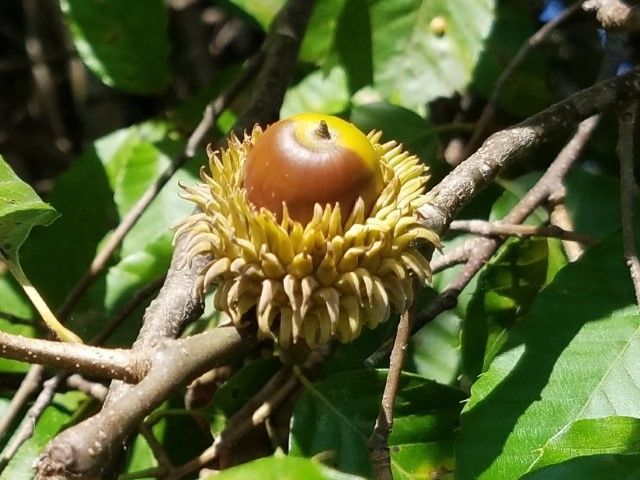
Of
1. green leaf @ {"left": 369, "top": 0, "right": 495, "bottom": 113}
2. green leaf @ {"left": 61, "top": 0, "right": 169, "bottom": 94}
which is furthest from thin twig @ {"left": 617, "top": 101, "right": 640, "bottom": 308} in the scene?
green leaf @ {"left": 61, "top": 0, "right": 169, "bottom": 94}

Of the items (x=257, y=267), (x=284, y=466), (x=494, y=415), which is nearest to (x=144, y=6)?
(x=257, y=267)

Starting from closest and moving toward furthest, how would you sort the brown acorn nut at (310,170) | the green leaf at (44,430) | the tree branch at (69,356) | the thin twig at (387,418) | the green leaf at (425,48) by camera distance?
the tree branch at (69,356) < the thin twig at (387,418) < the brown acorn nut at (310,170) < the green leaf at (44,430) < the green leaf at (425,48)

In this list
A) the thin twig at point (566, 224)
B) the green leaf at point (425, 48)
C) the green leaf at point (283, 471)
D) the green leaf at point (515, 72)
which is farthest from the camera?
the green leaf at point (515, 72)

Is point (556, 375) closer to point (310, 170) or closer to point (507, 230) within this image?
point (507, 230)

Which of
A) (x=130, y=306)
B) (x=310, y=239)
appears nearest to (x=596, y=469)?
(x=310, y=239)

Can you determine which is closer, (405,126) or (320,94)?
(405,126)

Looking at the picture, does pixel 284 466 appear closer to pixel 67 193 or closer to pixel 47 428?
pixel 47 428

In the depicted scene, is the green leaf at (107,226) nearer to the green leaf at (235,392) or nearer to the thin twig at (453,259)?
the green leaf at (235,392)

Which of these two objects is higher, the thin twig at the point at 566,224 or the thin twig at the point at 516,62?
the thin twig at the point at 516,62

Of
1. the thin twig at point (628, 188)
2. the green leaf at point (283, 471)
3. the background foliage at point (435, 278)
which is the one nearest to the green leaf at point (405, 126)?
the background foliage at point (435, 278)
